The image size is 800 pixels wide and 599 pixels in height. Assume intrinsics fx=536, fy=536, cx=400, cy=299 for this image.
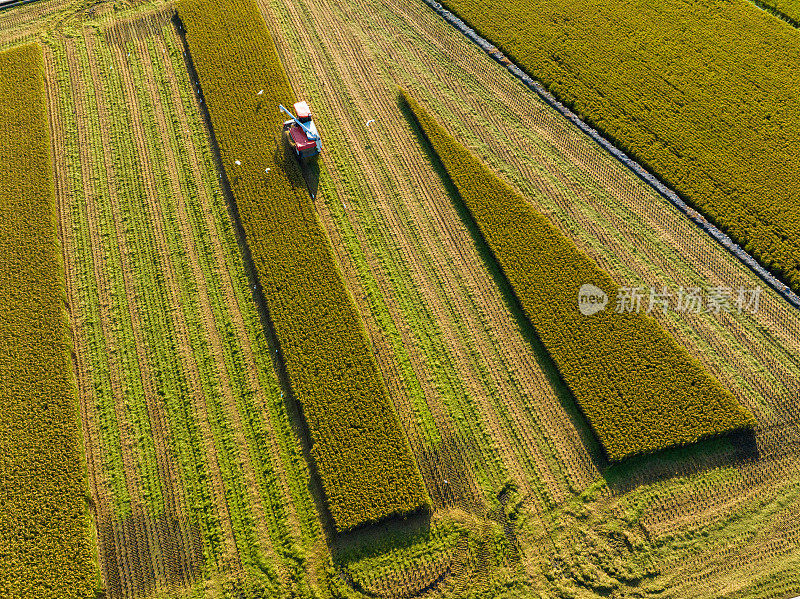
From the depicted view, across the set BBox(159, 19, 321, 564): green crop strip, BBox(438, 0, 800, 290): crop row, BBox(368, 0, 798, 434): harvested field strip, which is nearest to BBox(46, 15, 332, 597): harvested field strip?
BBox(159, 19, 321, 564): green crop strip

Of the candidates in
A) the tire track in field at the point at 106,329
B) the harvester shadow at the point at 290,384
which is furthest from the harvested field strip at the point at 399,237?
the tire track in field at the point at 106,329

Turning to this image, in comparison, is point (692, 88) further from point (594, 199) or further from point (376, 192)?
point (376, 192)

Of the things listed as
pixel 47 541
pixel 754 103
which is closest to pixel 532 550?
pixel 47 541

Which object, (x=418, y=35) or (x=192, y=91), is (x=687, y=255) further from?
(x=192, y=91)

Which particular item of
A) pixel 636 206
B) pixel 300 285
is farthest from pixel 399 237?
pixel 636 206

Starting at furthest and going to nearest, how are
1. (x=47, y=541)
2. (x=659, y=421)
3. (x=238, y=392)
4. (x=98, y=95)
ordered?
(x=98, y=95), (x=238, y=392), (x=659, y=421), (x=47, y=541)

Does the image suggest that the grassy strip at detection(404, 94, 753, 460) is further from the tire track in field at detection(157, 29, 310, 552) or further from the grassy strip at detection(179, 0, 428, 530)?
the tire track in field at detection(157, 29, 310, 552)

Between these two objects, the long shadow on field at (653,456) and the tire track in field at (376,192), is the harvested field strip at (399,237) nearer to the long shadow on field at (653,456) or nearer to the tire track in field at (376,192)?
the tire track in field at (376,192)
